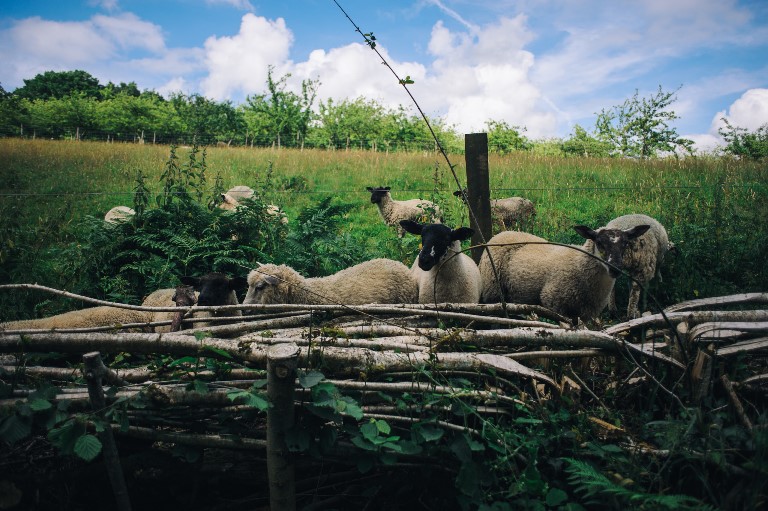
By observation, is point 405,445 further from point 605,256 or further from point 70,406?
point 605,256

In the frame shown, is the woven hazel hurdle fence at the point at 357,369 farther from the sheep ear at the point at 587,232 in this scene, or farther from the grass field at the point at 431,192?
the grass field at the point at 431,192

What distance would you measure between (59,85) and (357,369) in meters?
87.3

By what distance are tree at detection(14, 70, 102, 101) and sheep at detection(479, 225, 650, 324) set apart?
77231mm

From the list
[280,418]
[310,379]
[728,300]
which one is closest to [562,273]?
[728,300]

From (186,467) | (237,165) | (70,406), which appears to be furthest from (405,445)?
(237,165)

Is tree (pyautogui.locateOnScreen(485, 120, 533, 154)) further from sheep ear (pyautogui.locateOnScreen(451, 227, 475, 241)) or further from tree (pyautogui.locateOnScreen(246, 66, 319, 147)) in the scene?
sheep ear (pyautogui.locateOnScreen(451, 227, 475, 241))

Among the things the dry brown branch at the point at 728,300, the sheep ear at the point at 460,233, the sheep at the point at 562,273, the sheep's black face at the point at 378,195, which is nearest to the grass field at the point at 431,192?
the sheep's black face at the point at 378,195

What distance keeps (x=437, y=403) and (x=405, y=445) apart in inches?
12.9

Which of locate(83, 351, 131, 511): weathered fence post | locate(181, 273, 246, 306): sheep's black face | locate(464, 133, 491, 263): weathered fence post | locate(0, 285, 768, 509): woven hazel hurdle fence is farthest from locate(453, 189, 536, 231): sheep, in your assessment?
locate(83, 351, 131, 511): weathered fence post

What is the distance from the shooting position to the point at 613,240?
19.4 ft

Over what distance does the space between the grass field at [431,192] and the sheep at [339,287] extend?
5.01ft

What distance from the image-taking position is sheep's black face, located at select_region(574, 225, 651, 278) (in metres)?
5.79

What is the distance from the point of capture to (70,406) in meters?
2.63

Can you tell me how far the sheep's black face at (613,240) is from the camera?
5.79 m
